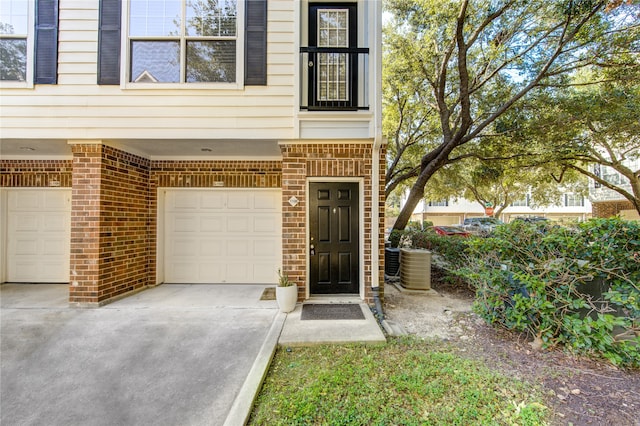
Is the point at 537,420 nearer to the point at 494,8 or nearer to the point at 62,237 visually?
the point at 494,8

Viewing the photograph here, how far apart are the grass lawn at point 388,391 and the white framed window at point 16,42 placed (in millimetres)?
5778

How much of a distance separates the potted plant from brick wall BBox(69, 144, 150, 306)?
293 cm

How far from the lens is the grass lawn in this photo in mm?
1955

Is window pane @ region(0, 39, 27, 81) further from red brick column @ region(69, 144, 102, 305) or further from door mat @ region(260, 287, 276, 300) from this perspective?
door mat @ region(260, 287, 276, 300)

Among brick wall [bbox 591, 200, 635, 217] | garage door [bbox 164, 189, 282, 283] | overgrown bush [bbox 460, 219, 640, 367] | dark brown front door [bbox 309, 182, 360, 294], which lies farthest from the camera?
brick wall [bbox 591, 200, 635, 217]

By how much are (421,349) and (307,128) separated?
3.43 meters

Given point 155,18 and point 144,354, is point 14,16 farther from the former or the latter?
point 144,354

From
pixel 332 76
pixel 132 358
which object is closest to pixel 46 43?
pixel 332 76

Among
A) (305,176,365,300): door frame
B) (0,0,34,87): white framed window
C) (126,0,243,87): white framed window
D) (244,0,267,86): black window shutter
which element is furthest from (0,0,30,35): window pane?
(305,176,365,300): door frame

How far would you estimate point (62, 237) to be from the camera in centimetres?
529

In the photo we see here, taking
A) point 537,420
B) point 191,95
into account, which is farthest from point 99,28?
point 537,420

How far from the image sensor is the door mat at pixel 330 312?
3.66 m

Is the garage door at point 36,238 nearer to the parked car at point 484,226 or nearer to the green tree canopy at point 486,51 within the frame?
the parked car at point 484,226

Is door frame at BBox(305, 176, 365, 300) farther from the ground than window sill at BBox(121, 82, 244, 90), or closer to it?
closer to it
